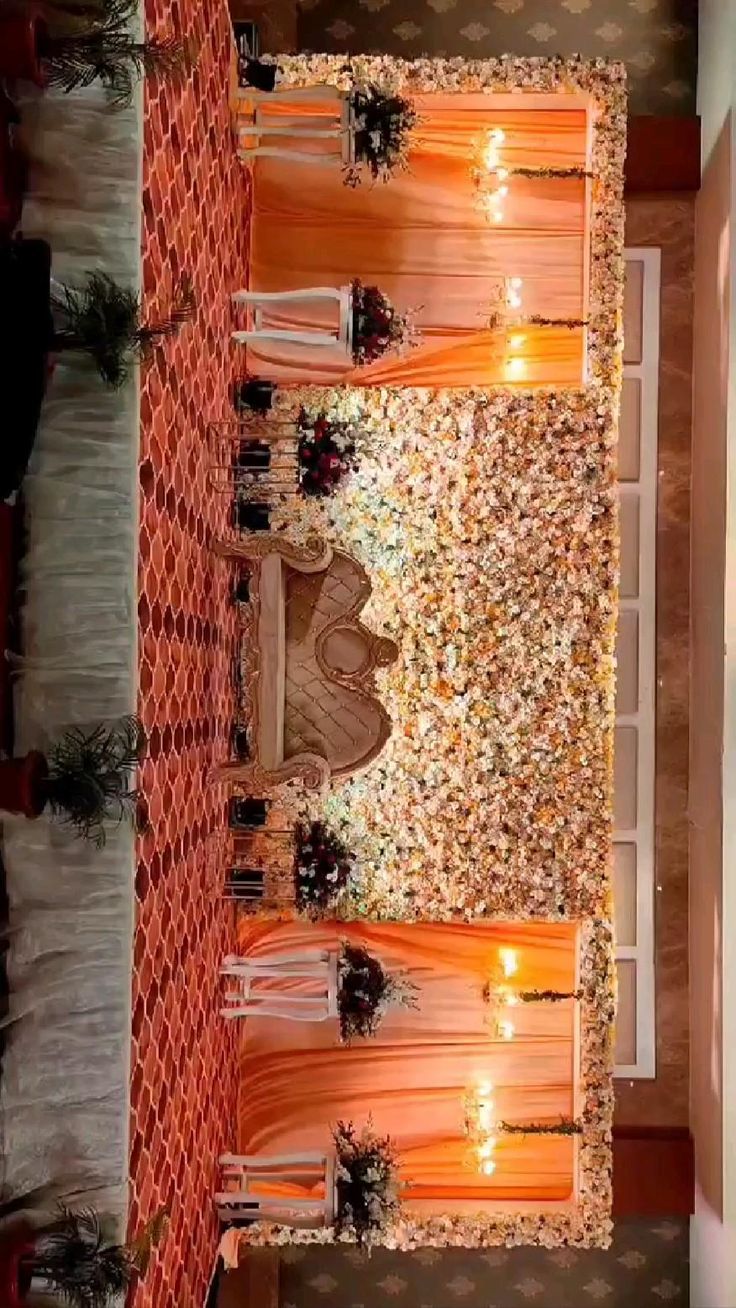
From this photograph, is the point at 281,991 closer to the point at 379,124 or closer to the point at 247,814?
the point at 247,814

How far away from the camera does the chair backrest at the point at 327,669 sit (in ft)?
16.8

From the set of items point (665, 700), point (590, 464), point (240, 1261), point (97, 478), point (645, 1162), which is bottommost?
point (240, 1261)

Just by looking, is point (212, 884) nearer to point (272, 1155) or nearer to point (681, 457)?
point (272, 1155)

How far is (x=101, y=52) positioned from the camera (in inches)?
130

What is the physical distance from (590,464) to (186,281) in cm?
238

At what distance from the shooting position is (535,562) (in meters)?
6.05

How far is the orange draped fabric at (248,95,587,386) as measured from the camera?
618 cm

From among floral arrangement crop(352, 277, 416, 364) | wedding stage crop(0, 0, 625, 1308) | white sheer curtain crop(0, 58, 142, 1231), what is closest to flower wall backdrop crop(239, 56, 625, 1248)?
wedding stage crop(0, 0, 625, 1308)

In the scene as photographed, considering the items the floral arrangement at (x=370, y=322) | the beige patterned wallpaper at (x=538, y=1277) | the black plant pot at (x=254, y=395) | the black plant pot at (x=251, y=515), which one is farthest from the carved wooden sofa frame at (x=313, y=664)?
the beige patterned wallpaper at (x=538, y=1277)

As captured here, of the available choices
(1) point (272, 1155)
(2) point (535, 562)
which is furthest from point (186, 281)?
(1) point (272, 1155)

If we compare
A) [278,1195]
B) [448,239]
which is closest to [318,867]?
[278,1195]

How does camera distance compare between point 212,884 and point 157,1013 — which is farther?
point 212,884

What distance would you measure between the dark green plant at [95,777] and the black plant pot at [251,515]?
7.76 ft

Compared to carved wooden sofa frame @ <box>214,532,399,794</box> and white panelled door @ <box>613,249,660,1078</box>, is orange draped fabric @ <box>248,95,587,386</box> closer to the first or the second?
white panelled door @ <box>613,249,660,1078</box>
